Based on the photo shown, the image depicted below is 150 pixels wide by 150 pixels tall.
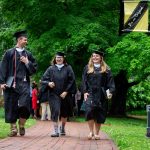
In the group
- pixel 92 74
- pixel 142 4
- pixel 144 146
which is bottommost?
pixel 144 146

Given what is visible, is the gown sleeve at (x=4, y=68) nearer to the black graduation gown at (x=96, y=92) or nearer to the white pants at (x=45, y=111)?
the black graduation gown at (x=96, y=92)

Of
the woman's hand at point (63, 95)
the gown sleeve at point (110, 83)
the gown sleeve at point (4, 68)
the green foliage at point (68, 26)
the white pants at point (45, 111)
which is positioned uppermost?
the green foliage at point (68, 26)

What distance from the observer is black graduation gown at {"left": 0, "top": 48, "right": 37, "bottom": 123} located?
1232 centimetres

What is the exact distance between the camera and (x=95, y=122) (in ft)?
41.6

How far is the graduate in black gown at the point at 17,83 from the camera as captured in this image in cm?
1231

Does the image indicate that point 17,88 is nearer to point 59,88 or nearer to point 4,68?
point 4,68

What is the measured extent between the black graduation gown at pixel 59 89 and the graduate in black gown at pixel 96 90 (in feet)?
2.05

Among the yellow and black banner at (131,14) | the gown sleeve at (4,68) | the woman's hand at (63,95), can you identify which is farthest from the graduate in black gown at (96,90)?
the gown sleeve at (4,68)

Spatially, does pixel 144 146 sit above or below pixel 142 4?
below

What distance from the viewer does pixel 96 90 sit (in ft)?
41.2

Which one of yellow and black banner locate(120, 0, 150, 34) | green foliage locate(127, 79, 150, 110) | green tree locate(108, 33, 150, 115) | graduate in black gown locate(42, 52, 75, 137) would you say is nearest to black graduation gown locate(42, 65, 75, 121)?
graduate in black gown locate(42, 52, 75, 137)

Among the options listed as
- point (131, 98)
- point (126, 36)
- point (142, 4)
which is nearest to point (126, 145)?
point (142, 4)

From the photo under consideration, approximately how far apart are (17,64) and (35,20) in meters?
17.4

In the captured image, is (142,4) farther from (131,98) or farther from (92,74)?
(131,98)
